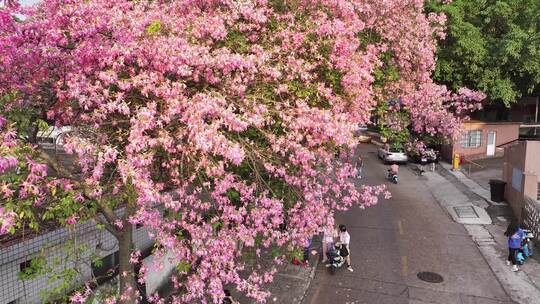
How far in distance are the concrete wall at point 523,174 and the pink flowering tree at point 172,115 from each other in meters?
11.8

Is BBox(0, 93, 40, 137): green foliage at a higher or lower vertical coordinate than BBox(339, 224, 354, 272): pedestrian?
higher

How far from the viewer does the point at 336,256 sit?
14.5 m

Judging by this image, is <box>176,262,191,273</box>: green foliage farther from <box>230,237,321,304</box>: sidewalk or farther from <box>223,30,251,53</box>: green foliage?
<box>230,237,321,304</box>: sidewalk

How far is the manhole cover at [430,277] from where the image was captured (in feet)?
45.0

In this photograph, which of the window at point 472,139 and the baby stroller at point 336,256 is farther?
the window at point 472,139

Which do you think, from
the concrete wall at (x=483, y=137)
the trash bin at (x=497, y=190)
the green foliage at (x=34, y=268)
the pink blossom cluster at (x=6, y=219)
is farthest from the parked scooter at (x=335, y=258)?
the concrete wall at (x=483, y=137)

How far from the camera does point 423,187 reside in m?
26.7

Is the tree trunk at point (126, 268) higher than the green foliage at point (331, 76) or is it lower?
lower

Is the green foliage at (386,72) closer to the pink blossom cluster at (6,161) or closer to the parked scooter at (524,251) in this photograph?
the parked scooter at (524,251)

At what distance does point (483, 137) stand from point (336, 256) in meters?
25.3

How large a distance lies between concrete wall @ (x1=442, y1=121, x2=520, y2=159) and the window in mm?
236

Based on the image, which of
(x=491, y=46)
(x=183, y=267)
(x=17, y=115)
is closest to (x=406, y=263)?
(x=183, y=267)

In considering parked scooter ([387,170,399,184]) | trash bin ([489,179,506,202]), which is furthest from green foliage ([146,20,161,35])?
parked scooter ([387,170,399,184])

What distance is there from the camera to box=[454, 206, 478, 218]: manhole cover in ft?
67.0
